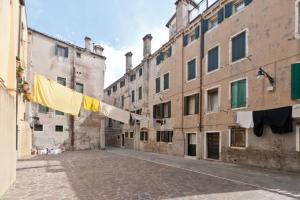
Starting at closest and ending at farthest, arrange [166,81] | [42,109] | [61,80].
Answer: [166,81] → [42,109] → [61,80]

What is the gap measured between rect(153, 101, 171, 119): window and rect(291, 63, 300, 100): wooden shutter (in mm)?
12676

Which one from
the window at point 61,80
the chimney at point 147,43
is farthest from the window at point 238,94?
the window at point 61,80

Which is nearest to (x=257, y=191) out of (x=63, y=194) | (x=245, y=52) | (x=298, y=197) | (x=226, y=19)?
(x=298, y=197)

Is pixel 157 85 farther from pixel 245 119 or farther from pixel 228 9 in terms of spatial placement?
pixel 245 119

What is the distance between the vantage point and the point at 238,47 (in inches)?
600

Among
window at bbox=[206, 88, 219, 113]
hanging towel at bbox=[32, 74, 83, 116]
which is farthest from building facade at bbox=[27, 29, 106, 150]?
window at bbox=[206, 88, 219, 113]

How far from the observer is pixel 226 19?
1617 centimetres

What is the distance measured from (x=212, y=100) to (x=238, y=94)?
117 inches

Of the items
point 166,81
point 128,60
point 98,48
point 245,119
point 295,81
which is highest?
point 98,48

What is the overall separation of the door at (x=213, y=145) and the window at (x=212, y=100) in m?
1.67

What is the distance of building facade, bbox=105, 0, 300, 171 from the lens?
1203cm

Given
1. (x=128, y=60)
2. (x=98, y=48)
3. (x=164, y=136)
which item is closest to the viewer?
(x=164, y=136)

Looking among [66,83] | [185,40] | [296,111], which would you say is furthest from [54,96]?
[66,83]

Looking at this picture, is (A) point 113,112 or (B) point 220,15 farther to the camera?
(A) point 113,112
